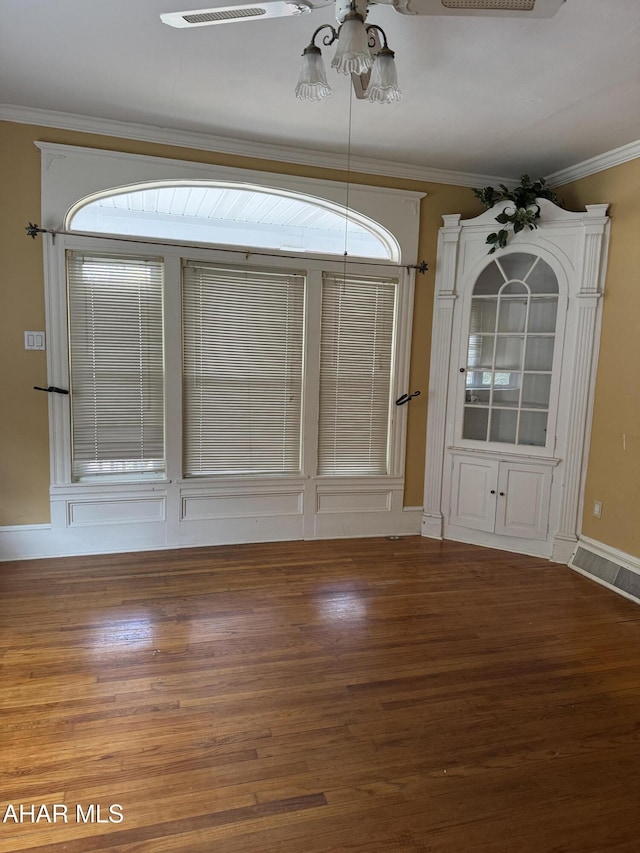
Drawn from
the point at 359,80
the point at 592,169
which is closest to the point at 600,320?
the point at 592,169

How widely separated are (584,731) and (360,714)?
2.97 feet

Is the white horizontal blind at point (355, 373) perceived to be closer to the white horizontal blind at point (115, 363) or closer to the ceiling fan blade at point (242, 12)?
the white horizontal blind at point (115, 363)

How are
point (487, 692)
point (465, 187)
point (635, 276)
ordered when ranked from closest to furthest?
point (487, 692) < point (635, 276) < point (465, 187)

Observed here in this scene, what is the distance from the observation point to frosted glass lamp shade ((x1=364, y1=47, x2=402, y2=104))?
1.91 meters

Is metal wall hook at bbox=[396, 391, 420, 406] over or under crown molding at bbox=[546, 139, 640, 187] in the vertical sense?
under


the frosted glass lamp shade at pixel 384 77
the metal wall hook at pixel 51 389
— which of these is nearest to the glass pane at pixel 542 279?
the frosted glass lamp shade at pixel 384 77

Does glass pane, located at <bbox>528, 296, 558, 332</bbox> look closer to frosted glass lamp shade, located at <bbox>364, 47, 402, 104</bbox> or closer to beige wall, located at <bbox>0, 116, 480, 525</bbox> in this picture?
beige wall, located at <bbox>0, 116, 480, 525</bbox>

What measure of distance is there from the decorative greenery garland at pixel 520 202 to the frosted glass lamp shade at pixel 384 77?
6.96 ft

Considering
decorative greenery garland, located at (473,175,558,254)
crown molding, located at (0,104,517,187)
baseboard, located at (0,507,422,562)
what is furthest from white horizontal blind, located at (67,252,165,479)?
decorative greenery garland, located at (473,175,558,254)

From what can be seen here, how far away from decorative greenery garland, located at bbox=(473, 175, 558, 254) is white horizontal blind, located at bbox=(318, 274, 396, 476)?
2.94 feet

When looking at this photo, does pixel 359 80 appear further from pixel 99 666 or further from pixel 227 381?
pixel 99 666

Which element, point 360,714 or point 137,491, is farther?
point 137,491

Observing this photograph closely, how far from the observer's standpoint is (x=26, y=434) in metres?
3.46

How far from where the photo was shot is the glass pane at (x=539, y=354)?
12.7ft
